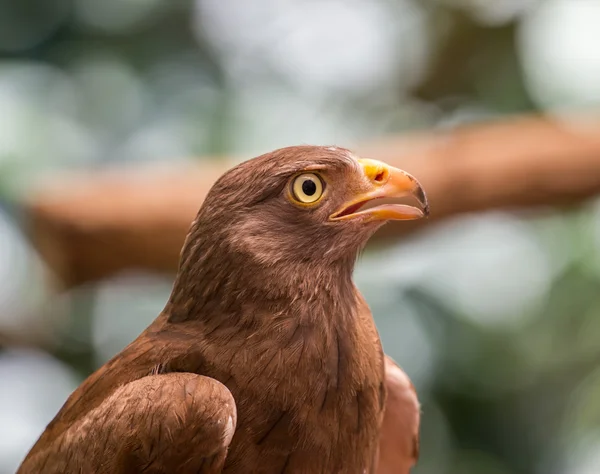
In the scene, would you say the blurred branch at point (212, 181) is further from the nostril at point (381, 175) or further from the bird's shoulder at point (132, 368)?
the nostril at point (381, 175)

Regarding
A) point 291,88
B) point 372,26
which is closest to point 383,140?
point 291,88

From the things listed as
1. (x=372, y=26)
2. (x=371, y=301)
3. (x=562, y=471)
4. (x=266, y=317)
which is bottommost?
(x=562, y=471)

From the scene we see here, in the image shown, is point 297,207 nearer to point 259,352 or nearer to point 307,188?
point 307,188

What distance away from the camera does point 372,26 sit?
294 inches

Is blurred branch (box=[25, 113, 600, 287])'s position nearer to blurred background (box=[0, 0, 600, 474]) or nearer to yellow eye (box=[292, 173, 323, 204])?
blurred background (box=[0, 0, 600, 474])

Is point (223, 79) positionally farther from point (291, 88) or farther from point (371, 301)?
point (371, 301)

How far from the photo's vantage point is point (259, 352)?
2.37 meters

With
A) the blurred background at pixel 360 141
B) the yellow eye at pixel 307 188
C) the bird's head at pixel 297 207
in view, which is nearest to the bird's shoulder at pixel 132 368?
the bird's head at pixel 297 207

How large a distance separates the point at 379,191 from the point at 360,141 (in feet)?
12.2

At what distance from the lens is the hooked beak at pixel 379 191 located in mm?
2514

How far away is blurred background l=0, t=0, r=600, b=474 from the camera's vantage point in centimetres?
615

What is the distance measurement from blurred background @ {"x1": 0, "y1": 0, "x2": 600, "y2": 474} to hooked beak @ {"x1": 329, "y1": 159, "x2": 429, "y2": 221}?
286 cm

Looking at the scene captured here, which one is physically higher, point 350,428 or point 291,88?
point 291,88

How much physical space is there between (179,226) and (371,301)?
1.75 metres
